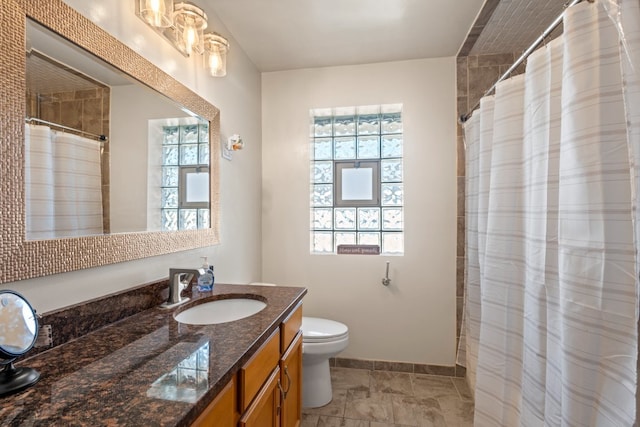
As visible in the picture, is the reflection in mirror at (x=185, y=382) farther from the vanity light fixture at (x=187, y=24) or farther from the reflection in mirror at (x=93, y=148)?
the vanity light fixture at (x=187, y=24)

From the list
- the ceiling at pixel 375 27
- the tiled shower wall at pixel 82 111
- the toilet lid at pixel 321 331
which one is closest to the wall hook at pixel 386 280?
the toilet lid at pixel 321 331

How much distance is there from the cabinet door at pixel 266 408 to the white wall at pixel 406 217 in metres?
1.32

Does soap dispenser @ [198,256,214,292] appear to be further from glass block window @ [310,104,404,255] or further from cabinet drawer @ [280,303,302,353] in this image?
glass block window @ [310,104,404,255]

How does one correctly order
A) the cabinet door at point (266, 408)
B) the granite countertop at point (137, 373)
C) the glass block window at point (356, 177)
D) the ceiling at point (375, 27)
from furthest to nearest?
the glass block window at point (356, 177) → the ceiling at point (375, 27) → the cabinet door at point (266, 408) → the granite countertop at point (137, 373)

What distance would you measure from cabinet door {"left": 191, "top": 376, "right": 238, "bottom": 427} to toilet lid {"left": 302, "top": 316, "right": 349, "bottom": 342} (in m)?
1.10

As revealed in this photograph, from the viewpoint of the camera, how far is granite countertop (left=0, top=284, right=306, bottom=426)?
Answer: 0.59m

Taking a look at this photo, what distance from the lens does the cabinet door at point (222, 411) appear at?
0.71m

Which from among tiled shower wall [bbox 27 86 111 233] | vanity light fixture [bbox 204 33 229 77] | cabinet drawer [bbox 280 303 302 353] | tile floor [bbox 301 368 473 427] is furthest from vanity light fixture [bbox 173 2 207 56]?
tile floor [bbox 301 368 473 427]

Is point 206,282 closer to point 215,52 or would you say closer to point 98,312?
point 98,312

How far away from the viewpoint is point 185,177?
1.54 meters

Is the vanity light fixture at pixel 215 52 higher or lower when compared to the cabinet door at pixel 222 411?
higher

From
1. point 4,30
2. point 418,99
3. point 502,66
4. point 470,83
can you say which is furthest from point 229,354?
point 502,66

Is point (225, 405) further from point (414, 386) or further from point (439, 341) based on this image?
point (439, 341)

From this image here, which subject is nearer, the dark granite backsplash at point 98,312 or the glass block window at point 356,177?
the dark granite backsplash at point 98,312
